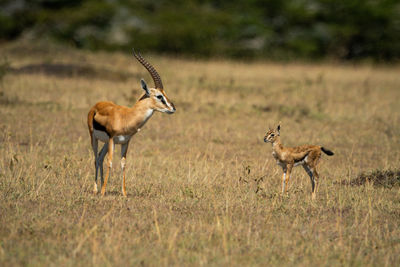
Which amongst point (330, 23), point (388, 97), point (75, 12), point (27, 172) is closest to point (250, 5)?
point (330, 23)

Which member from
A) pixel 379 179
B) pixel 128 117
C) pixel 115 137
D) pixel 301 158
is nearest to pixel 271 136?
pixel 301 158

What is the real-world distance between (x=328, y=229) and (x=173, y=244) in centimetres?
183

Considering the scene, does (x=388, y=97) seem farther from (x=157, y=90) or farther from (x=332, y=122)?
(x=157, y=90)

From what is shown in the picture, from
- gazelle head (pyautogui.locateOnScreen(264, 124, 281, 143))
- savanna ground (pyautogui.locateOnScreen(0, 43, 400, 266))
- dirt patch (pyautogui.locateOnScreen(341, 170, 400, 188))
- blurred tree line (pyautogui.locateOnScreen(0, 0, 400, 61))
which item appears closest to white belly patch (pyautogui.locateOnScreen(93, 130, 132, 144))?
savanna ground (pyautogui.locateOnScreen(0, 43, 400, 266))

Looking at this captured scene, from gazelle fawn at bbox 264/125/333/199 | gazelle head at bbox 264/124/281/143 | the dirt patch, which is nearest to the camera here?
gazelle fawn at bbox 264/125/333/199

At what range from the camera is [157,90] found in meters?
7.00

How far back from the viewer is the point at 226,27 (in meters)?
38.6

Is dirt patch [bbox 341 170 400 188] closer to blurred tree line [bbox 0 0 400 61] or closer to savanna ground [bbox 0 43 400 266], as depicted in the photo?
savanna ground [bbox 0 43 400 266]

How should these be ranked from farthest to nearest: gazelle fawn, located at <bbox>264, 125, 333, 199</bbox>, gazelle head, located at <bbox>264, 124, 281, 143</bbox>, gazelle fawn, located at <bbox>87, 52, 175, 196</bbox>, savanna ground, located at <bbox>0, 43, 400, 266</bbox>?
gazelle head, located at <bbox>264, 124, 281, 143</bbox> → gazelle fawn, located at <bbox>264, 125, 333, 199</bbox> → gazelle fawn, located at <bbox>87, 52, 175, 196</bbox> → savanna ground, located at <bbox>0, 43, 400, 266</bbox>

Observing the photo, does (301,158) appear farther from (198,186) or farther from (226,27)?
(226,27)

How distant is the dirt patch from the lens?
27.0 feet

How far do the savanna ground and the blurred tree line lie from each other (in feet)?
64.5

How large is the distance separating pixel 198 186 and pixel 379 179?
9.10ft

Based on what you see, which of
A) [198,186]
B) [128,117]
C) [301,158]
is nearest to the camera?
[128,117]
